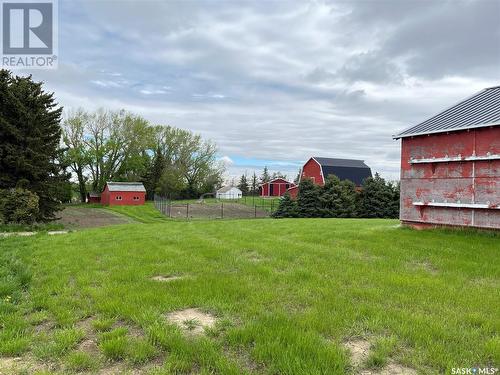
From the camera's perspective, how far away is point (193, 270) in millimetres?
6219

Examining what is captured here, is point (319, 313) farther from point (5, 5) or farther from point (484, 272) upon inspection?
point (5, 5)

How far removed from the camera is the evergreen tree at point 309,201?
32.5 meters

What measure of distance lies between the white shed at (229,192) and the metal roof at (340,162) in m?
29.4

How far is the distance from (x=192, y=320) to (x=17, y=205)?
1930 cm

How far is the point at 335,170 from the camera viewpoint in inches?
1688

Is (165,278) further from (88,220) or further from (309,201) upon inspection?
(88,220)

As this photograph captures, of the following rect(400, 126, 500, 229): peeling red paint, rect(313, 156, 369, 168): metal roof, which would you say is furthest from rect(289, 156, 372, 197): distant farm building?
rect(400, 126, 500, 229): peeling red paint

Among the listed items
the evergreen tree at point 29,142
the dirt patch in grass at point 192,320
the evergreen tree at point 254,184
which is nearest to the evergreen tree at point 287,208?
the evergreen tree at point 29,142

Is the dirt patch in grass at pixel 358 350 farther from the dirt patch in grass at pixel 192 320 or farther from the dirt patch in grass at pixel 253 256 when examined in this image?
the dirt patch in grass at pixel 253 256

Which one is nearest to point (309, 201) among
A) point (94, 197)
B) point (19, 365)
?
point (19, 365)

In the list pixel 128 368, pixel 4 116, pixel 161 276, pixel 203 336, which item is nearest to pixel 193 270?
pixel 161 276

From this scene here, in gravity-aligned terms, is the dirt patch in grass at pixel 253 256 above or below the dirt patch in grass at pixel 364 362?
above

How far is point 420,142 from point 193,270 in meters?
7.40

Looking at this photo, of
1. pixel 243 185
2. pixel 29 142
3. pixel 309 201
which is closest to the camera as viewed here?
pixel 29 142
